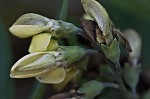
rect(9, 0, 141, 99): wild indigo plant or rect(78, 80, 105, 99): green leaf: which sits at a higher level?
rect(9, 0, 141, 99): wild indigo plant

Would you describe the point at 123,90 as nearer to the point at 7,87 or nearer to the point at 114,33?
the point at 114,33

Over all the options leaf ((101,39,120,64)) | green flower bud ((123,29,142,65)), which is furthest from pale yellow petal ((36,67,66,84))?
green flower bud ((123,29,142,65))

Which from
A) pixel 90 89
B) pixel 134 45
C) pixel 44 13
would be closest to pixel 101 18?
pixel 90 89

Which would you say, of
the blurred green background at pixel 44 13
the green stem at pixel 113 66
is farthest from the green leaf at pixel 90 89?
the blurred green background at pixel 44 13

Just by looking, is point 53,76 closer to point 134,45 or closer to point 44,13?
point 134,45

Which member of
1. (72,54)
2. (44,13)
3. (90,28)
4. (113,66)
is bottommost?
(44,13)

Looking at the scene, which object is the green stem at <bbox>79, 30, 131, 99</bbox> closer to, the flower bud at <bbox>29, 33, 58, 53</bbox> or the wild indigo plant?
the wild indigo plant

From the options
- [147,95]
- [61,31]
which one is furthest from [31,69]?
[147,95]
